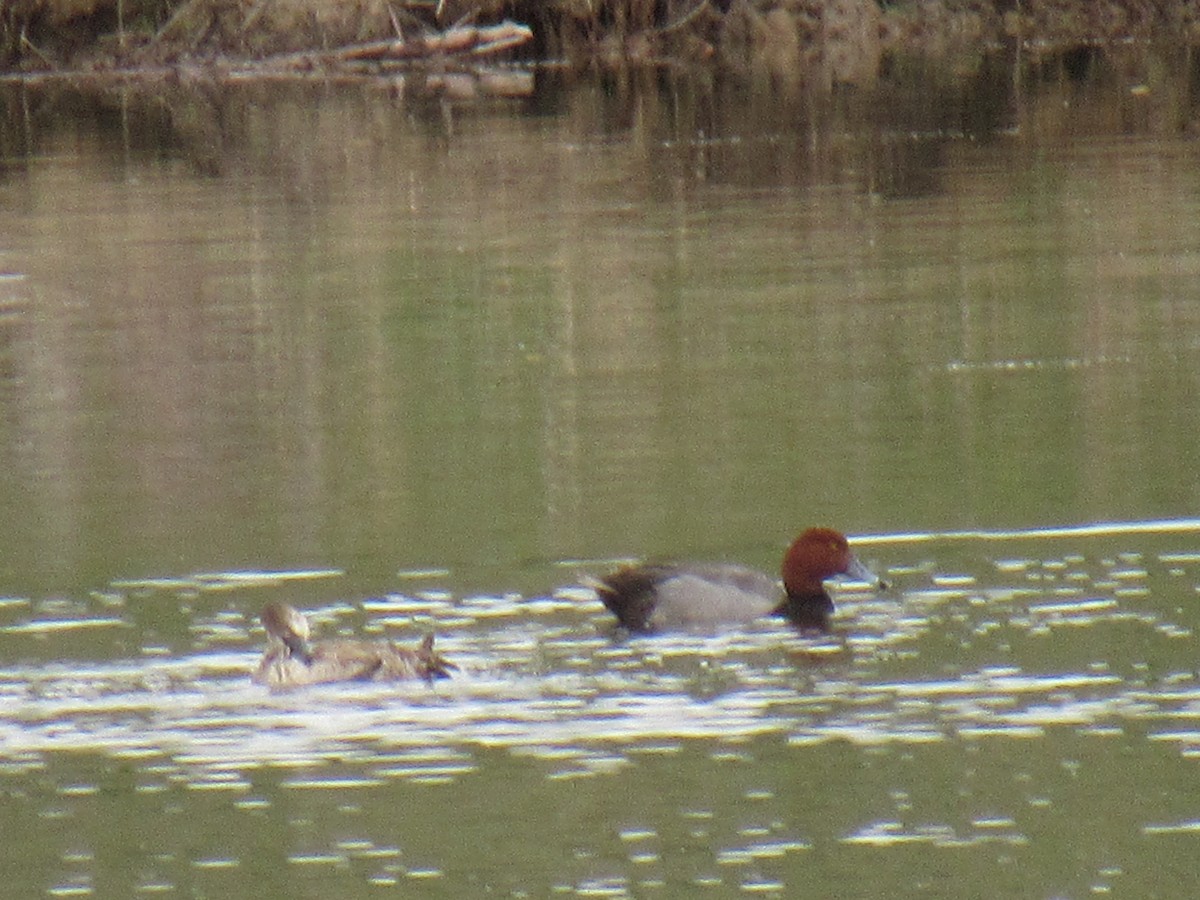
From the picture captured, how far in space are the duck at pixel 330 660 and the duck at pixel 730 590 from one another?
107cm

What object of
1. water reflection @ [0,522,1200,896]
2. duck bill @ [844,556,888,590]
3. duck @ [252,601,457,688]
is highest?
duck @ [252,601,457,688]

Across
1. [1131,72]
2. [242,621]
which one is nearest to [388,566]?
[242,621]

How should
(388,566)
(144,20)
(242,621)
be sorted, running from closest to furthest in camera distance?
1. (242,621)
2. (388,566)
3. (144,20)

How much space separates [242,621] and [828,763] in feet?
8.95

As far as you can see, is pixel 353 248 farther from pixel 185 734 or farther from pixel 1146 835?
pixel 1146 835

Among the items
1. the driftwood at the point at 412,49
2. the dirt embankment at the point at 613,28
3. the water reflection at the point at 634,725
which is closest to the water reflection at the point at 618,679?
the water reflection at the point at 634,725

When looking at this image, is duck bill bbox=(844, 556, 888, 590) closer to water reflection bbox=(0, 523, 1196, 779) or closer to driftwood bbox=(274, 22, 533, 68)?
water reflection bbox=(0, 523, 1196, 779)

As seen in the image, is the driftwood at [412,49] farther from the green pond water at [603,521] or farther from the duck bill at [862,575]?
the duck bill at [862,575]

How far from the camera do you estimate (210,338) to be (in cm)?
1839

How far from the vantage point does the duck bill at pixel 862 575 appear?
34.8 feet

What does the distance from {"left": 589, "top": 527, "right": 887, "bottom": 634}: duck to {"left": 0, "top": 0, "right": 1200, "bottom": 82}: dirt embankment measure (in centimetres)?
2778

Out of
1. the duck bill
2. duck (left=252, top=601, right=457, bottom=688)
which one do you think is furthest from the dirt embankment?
duck (left=252, top=601, right=457, bottom=688)

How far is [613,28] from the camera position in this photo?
42531 millimetres

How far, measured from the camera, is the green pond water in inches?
312
